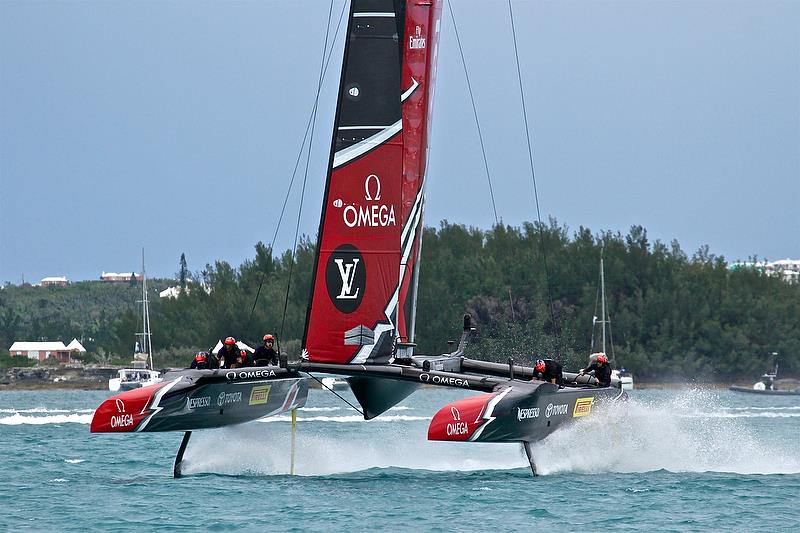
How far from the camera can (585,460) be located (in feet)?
58.2

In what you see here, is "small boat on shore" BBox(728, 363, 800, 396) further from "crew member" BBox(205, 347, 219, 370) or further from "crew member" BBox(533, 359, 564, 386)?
"crew member" BBox(205, 347, 219, 370)

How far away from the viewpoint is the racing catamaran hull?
51.8 ft

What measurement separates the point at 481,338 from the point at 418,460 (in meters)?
37.3

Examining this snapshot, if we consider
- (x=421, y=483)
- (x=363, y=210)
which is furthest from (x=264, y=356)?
(x=421, y=483)

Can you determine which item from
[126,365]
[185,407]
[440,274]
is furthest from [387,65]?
[126,365]

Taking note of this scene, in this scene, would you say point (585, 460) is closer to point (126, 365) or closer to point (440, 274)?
point (440, 274)

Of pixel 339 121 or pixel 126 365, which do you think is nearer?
pixel 339 121

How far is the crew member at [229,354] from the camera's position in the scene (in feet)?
56.7

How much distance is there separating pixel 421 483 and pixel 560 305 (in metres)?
43.2

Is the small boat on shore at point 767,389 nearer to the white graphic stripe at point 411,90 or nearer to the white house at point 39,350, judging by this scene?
the white house at point 39,350

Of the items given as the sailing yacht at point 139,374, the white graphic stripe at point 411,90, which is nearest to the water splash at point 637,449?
the white graphic stripe at point 411,90

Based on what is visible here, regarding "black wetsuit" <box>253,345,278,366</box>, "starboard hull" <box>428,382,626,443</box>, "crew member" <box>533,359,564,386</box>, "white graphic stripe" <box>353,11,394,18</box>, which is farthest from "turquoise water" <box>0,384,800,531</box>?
"white graphic stripe" <box>353,11,394,18</box>

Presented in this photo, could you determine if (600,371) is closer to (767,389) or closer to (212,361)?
(212,361)

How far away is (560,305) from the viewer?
195 ft
